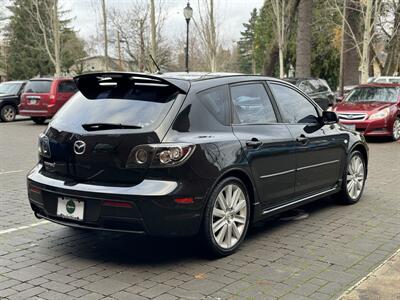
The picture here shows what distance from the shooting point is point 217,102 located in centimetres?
503

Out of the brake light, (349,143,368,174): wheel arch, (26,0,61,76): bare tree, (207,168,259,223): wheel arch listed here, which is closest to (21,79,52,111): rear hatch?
(26,0,61,76): bare tree

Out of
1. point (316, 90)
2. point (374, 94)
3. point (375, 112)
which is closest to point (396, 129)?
point (375, 112)

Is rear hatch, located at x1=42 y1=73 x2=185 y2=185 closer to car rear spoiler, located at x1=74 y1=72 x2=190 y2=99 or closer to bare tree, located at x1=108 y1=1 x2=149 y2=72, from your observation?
car rear spoiler, located at x1=74 y1=72 x2=190 y2=99

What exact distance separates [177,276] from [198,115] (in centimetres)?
141

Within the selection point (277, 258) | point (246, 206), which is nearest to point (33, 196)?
point (246, 206)

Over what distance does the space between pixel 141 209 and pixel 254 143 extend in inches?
55.4

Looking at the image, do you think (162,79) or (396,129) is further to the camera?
(396,129)

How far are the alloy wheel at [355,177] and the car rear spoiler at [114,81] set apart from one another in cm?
312

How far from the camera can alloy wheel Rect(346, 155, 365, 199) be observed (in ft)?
22.9

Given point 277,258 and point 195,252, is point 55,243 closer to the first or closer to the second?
point 195,252

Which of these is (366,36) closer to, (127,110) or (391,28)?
(391,28)

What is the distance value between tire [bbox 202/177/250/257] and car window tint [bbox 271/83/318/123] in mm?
1258

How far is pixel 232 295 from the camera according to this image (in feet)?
13.1

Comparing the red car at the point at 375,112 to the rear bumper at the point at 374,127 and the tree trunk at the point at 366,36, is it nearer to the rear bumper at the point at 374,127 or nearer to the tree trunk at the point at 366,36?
the rear bumper at the point at 374,127
